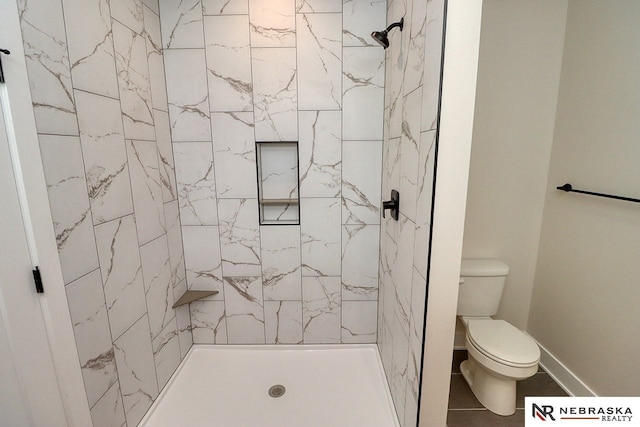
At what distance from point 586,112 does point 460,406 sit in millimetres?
1912

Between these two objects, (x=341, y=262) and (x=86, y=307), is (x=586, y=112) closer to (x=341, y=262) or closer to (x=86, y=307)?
(x=341, y=262)

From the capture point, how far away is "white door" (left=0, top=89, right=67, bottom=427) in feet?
2.82

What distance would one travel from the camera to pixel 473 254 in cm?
207

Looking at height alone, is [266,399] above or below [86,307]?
below

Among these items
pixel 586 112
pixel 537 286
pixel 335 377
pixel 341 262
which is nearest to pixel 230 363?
pixel 335 377

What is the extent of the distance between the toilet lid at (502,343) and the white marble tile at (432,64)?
130 cm

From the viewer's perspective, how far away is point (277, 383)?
5.72 ft

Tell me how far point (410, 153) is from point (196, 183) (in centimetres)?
137

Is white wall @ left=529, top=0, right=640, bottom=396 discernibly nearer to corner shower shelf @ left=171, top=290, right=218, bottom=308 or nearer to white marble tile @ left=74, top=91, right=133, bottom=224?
corner shower shelf @ left=171, top=290, right=218, bottom=308

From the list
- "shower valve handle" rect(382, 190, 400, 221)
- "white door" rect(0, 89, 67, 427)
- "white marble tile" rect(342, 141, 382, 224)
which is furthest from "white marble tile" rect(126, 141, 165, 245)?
"shower valve handle" rect(382, 190, 400, 221)

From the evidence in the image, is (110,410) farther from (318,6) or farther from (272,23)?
(318,6)

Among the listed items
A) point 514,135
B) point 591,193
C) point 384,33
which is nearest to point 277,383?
point 384,33

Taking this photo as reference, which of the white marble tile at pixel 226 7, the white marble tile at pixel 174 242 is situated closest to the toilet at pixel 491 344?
the white marble tile at pixel 174 242

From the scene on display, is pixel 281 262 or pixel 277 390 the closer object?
pixel 277 390
